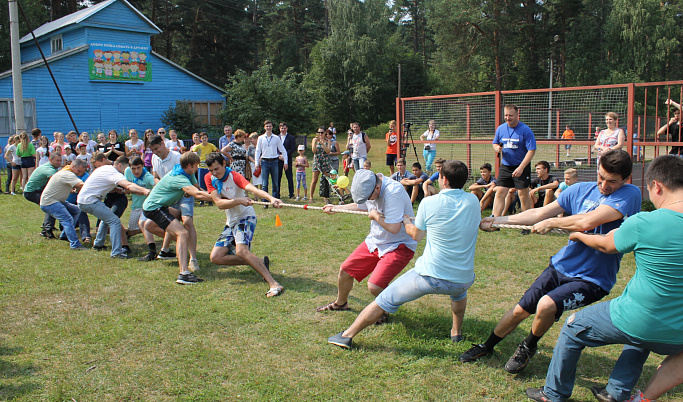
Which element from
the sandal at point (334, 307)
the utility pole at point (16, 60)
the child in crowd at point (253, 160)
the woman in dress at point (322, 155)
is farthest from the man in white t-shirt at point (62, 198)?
the utility pole at point (16, 60)

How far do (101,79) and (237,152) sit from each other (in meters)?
15.5

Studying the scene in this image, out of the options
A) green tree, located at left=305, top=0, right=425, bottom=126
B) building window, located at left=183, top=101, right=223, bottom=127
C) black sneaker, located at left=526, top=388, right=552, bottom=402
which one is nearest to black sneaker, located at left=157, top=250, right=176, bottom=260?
black sneaker, located at left=526, top=388, right=552, bottom=402

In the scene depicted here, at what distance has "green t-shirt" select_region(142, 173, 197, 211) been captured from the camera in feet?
22.5

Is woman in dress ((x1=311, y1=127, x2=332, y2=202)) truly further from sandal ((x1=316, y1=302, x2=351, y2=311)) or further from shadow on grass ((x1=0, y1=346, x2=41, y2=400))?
shadow on grass ((x1=0, y1=346, x2=41, y2=400))

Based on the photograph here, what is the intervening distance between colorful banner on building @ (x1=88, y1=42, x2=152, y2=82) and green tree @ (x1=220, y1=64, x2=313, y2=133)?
4.51 m

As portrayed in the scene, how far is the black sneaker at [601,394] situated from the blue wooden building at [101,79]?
24.5 m

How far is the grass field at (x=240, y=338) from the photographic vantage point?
13.0 feet

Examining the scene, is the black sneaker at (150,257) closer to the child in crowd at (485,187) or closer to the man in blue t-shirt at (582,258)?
the man in blue t-shirt at (582,258)

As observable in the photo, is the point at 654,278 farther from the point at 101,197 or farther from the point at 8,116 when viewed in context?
the point at 8,116

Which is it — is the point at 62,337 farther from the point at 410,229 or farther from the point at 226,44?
the point at 226,44

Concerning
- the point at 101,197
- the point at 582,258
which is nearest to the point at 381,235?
the point at 582,258

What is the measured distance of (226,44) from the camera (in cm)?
4634

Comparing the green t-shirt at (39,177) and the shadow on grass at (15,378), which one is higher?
the green t-shirt at (39,177)

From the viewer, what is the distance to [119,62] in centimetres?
2481
